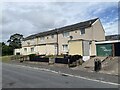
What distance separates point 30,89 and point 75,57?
65.1ft

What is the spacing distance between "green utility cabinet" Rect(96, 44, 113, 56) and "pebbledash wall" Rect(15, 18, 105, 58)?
1699 millimetres

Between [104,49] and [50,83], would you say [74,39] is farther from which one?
[50,83]

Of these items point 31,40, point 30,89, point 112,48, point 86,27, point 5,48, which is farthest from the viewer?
point 5,48

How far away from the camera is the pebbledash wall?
122 feet

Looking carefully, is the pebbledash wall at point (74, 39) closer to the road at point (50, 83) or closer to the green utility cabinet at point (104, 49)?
the green utility cabinet at point (104, 49)

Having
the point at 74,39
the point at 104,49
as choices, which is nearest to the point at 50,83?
the point at 104,49

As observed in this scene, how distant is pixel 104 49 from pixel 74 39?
1007cm

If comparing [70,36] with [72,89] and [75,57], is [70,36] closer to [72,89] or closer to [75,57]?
[75,57]

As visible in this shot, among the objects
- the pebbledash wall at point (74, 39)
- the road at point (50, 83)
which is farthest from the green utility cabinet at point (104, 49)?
the road at point (50, 83)

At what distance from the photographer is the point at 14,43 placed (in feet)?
351

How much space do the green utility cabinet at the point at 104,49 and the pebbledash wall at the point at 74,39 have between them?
1.70 metres

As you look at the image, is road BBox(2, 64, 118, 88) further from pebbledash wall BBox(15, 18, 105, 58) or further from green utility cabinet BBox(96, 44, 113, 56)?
green utility cabinet BBox(96, 44, 113, 56)

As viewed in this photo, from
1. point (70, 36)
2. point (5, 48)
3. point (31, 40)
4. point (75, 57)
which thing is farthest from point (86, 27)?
point (5, 48)

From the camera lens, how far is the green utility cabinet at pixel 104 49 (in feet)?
113
